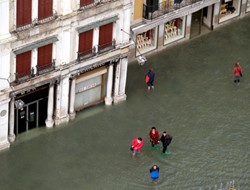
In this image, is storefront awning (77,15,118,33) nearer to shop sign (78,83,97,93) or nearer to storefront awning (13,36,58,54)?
storefront awning (13,36,58,54)

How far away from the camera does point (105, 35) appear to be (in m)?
82.7

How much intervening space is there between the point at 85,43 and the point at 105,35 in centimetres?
170

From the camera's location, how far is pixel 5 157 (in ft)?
266

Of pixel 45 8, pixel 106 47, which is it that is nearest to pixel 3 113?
pixel 45 8

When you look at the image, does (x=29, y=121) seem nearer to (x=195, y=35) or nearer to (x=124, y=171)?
(x=124, y=171)

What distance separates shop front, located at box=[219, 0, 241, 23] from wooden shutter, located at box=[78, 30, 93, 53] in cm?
1819

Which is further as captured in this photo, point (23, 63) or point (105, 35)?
point (105, 35)

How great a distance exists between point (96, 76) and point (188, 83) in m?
8.60

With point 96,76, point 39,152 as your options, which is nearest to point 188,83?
point 96,76

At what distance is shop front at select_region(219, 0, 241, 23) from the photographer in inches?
3816

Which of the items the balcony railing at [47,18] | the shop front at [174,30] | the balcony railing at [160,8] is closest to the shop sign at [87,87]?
the balcony railing at [160,8]

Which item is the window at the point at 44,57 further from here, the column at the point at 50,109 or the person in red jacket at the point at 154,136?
the person in red jacket at the point at 154,136

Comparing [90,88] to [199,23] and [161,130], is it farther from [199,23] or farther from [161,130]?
[199,23]

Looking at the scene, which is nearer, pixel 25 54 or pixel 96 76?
pixel 25 54
